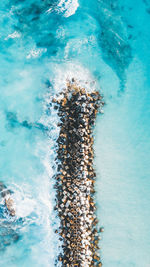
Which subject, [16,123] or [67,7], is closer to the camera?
[16,123]

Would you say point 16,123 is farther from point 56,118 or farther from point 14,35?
point 14,35

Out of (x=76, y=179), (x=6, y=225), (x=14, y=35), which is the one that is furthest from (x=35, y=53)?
(x=6, y=225)

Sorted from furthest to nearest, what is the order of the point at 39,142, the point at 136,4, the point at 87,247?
the point at 136,4 → the point at 39,142 → the point at 87,247

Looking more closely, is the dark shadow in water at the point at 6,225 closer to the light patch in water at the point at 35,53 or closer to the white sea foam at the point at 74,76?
the white sea foam at the point at 74,76

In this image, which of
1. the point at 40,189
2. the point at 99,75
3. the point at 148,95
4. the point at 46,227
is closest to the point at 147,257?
the point at 46,227

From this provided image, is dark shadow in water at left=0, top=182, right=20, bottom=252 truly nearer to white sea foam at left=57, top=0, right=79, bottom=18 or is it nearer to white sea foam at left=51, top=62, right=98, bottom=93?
white sea foam at left=51, top=62, right=98, bottom=93

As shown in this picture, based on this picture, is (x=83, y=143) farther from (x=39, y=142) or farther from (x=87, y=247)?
(x=87, y=247)
